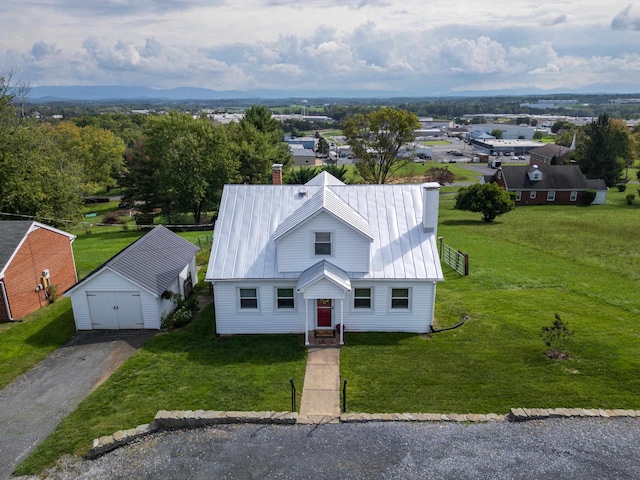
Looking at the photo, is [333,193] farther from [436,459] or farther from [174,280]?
[436,459]

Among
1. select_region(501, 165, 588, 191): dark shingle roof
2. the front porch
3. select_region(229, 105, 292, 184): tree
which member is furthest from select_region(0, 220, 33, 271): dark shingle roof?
select_region(501, 165, 588, 191): dark shingle roof

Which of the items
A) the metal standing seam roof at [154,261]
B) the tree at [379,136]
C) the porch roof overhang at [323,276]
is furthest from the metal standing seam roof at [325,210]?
the tree at [379,136]

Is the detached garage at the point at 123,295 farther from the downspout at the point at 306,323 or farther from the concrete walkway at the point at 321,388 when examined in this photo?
the concrete walkway at the point at 321,388

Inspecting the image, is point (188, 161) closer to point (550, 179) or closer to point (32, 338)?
point (32, 338)

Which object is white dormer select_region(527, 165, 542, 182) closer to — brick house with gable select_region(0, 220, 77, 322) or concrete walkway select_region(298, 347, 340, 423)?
A: concrete walkway select_region(298, 347, 340, 423)

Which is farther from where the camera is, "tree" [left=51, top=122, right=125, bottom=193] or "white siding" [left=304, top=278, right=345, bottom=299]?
"tree" [left=51, top=122, right=125, bottom=193]

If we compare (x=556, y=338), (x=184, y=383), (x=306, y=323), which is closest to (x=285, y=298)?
(x=306, y=323)

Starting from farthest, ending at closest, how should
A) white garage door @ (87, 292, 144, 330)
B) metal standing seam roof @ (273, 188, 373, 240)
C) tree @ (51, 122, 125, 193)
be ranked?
tree @ (51, 122, 125, 193)
white garage door @ (87, 292, 144, 330)
metal standing seam roof @ (273, 188, 373, 240)

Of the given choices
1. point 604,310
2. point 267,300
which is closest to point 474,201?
point 604,310
